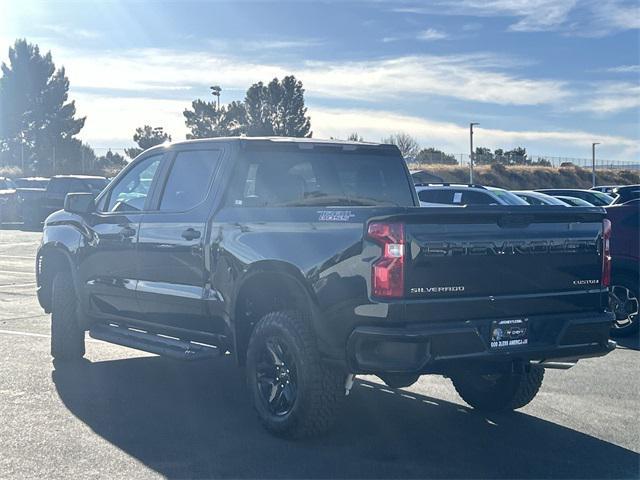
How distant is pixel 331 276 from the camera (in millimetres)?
5891

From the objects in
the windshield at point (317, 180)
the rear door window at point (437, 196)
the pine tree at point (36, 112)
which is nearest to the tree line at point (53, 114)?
the pine tree at point (36, 112)

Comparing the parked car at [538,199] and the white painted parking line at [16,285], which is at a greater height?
the parked car at [538,199]

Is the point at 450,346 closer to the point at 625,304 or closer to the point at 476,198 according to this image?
the point at 625,304

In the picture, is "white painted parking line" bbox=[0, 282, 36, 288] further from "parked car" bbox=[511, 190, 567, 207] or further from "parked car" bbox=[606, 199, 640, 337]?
"parked car" bbox=[511, 190, 567, 207]

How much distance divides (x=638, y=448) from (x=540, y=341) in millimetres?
1026

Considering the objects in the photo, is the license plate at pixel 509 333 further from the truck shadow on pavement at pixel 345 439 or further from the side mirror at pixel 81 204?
the side mirror at pixel 81 204

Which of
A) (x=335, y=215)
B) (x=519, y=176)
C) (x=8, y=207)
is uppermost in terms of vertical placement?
(x=335, y=215)

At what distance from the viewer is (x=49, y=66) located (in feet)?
231

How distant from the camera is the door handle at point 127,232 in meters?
7.98

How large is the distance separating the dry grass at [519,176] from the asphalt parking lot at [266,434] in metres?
64.2

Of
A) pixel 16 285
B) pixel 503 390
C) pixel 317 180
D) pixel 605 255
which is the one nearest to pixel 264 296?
pixel 317 180

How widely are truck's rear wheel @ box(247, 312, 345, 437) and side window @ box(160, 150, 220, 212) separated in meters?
1.43

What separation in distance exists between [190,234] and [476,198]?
11.6 meters

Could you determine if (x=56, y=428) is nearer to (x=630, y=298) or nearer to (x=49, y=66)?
(x=630, y=298)
